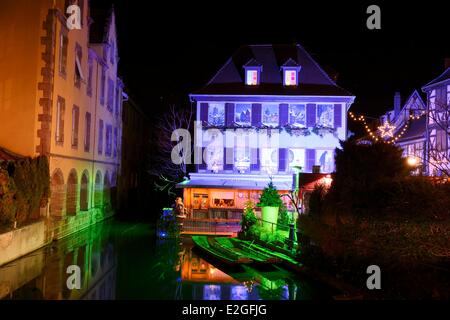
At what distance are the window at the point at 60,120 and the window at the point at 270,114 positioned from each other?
39.7 ft

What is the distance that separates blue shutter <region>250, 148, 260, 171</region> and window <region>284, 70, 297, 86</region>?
493 centimetres

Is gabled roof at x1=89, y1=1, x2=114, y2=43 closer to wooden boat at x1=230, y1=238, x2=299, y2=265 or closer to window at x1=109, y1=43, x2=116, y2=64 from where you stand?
window at x1=109, y1=43, x2=116, y2=64

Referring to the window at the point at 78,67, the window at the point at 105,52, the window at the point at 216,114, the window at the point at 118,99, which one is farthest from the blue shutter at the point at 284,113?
the window at the point at 118,99

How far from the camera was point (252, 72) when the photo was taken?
1129 inches

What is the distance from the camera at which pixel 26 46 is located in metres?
19.8

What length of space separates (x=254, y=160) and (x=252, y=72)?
5817mm

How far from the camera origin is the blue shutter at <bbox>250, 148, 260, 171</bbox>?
27.6 metres

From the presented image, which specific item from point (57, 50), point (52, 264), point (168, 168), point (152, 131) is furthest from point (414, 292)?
point (152, 131)

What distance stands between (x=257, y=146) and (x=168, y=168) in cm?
1141

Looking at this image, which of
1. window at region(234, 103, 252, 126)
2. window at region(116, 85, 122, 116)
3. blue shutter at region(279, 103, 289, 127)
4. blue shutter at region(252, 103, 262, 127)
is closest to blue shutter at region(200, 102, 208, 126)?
window at region(234, 103, 252, 126)

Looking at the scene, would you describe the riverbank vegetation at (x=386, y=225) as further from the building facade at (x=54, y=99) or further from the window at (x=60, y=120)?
the window at (x=60, y=120)

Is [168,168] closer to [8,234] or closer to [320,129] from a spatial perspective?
[320,129]

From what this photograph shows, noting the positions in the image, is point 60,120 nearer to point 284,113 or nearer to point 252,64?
point 252,64

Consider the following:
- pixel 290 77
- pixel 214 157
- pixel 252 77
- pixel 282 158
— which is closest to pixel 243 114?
pixel 252 77
